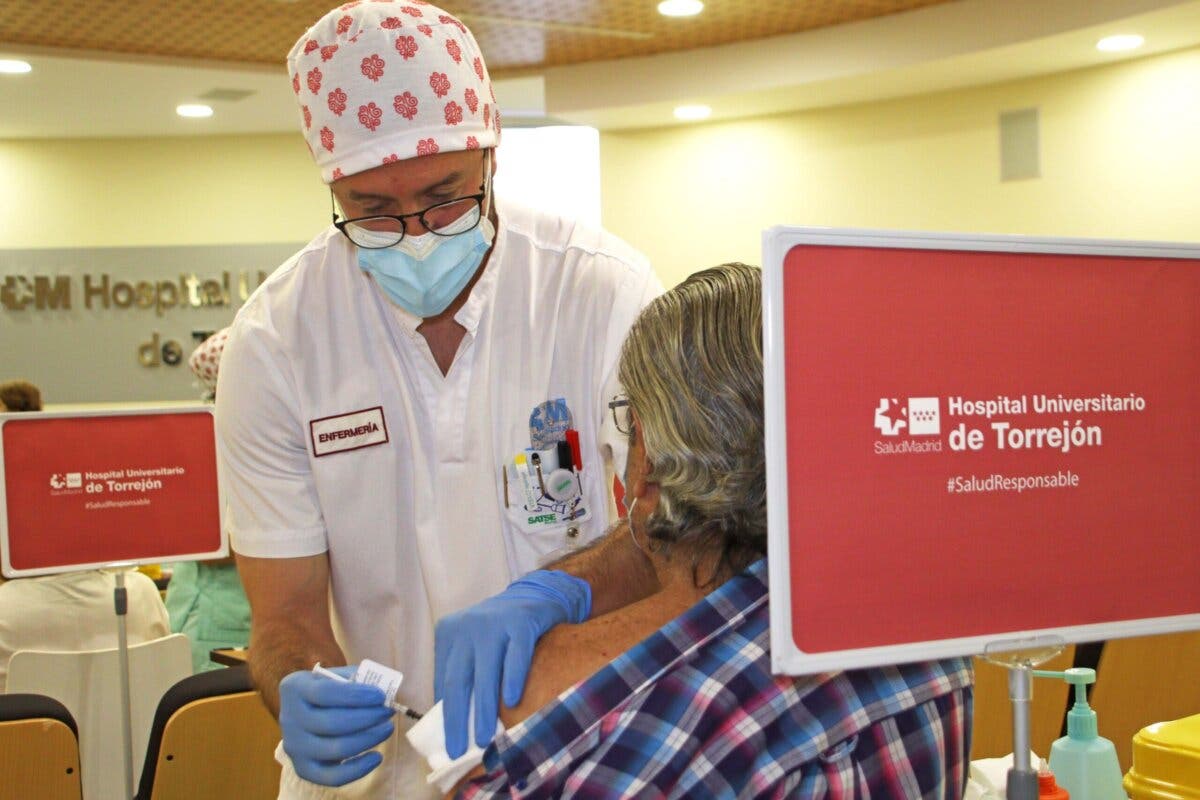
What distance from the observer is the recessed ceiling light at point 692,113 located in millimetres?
6227

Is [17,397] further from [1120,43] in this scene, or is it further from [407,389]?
[1120,43]

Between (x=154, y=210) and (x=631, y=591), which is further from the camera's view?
(x=154, y=210)

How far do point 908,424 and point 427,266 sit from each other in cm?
81

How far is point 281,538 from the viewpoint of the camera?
1552mm

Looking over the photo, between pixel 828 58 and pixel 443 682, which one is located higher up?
pixel 828 58

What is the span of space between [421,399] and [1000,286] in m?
0.87

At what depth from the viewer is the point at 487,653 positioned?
1086 millimetres

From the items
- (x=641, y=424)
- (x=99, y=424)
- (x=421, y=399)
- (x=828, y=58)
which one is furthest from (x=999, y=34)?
(x=641, y=424)

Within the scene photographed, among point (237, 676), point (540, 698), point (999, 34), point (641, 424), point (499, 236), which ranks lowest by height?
point (237, 676)

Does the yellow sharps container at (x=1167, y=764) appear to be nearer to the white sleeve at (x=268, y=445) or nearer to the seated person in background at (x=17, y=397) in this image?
the white sleeve at (x=268, y=445)

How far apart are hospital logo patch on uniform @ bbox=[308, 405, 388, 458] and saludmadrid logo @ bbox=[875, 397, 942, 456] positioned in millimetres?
829

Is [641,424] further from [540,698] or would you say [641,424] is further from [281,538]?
[281,538]

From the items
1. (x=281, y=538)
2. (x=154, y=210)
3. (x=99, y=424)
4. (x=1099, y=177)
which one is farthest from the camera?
(x=154, y=210)

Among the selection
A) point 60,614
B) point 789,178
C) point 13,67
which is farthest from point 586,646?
point 789,178
